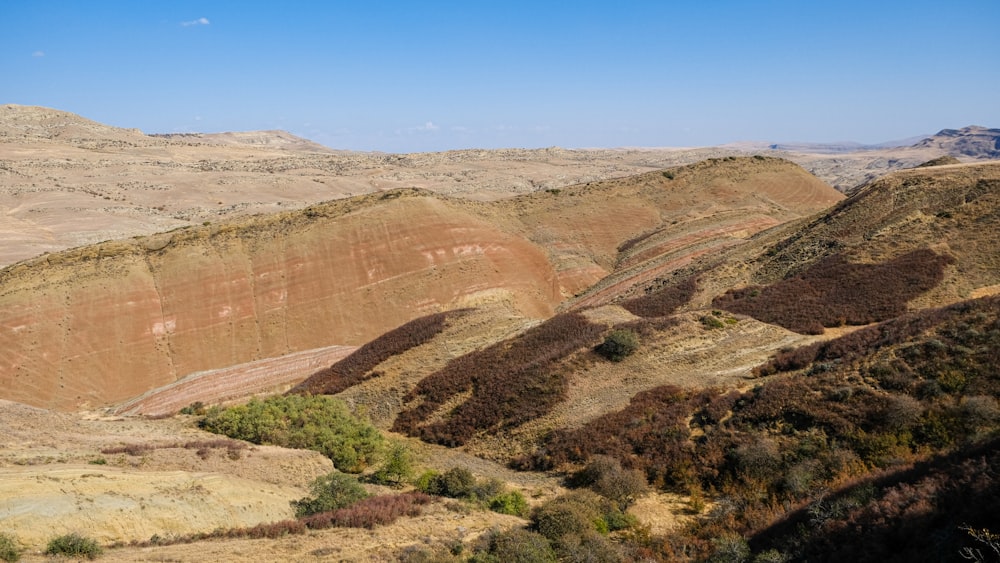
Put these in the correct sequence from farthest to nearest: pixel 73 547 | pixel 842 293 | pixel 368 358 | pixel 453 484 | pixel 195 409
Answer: pixel 368 358 → pixel 842 293 → pixel 195 409 → pixel 453 484 → pixel 73 547

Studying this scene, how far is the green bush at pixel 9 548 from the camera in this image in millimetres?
9757

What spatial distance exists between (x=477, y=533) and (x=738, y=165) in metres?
61.0

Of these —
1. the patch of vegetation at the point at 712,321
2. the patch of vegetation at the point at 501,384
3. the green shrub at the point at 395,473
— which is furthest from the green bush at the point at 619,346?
the green shrub at the point at 395,473

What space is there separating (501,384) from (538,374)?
158 cm

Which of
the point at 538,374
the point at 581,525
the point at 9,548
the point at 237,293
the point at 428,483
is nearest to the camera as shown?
the point at 9,548

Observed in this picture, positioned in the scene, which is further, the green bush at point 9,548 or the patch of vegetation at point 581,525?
the patch of vegetation at point 581,525

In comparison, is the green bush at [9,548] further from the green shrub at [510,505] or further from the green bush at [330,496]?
the green shrub at [510,505]

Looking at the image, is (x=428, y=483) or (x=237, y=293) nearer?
(x=428, y=483)

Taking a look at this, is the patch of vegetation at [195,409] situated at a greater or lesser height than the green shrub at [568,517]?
lesser

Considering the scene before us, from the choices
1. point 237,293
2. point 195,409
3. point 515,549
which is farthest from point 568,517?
point 237,293

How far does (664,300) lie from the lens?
33.1 metres

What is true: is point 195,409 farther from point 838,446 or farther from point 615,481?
point 838,446

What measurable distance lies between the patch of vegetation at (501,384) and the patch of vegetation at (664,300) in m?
6.36

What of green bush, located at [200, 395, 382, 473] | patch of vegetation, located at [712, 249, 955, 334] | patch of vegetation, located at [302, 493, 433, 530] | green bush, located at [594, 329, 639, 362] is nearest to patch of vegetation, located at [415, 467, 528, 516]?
patch of vegetation, located at [302, 493, 433, 530]
